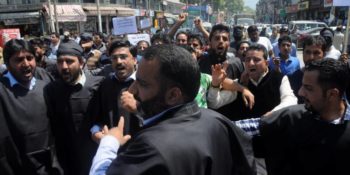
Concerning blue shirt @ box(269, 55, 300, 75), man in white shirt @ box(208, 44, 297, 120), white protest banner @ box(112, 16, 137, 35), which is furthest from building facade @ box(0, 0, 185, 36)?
man in white shirt @ box(208, 44, 297, 120)

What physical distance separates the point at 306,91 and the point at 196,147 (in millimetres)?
934

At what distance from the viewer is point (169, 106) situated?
4.96 feet

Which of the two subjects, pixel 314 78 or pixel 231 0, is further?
pixel 231 0

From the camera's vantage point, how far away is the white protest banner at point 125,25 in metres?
7.88

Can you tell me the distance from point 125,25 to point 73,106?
5.15 metres

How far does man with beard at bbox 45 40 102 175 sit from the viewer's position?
310cm

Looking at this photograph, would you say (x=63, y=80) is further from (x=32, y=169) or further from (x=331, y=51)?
(x=331, y=51)

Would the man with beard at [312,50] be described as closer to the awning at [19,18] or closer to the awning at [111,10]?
the awning at [19,18]

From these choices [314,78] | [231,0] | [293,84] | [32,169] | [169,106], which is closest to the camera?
[169,106]

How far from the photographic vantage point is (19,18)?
1155 inches

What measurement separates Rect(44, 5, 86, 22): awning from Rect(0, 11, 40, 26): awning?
1691mm

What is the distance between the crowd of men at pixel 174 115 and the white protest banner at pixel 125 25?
3.82 m

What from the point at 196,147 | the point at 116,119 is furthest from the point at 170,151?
the point at 116,119

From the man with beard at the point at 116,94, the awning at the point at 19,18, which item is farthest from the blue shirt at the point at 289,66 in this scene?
the awning at the point at 19,18
